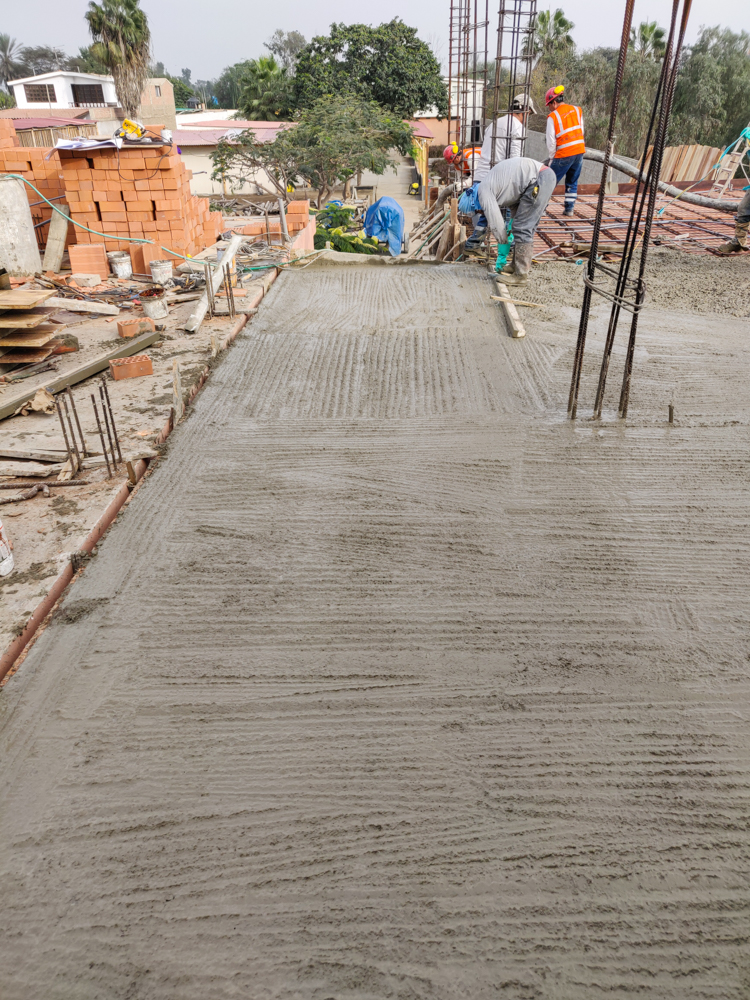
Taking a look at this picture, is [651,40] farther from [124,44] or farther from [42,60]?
[42,60]

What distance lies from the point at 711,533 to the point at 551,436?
1.38m

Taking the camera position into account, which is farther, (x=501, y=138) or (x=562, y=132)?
(x=501, y=138)

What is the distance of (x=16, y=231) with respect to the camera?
28.0 ft

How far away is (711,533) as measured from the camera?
3.82 meters

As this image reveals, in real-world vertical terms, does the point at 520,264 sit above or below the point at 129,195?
below

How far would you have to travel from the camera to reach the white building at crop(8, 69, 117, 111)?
126ft

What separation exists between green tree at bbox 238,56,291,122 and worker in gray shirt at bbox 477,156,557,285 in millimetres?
22509

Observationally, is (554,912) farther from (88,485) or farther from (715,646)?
(88,485)

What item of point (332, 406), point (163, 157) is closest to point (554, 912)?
point (332, 406)

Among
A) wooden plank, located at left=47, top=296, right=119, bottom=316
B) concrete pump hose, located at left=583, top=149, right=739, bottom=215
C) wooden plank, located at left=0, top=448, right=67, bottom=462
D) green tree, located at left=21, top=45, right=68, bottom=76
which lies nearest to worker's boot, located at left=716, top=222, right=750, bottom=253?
concrete pump hose, located at left=583, top=149, right=739, bottom=215

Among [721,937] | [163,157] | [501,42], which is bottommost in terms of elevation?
[721,937]

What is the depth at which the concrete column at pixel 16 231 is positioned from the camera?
26.8 feet

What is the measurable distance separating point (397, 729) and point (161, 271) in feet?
25.8

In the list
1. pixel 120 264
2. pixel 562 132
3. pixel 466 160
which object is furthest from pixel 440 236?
pixel 120 264
